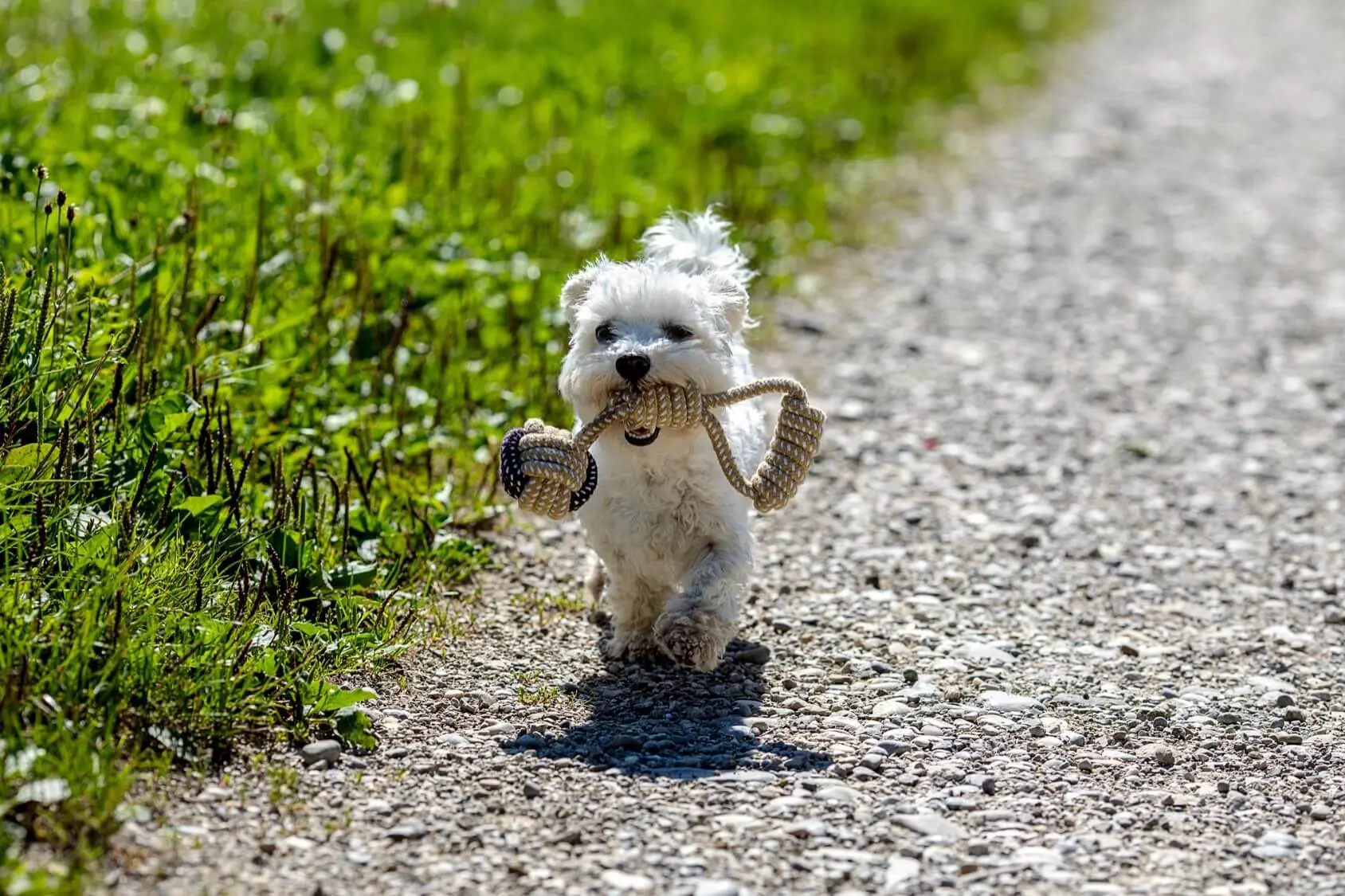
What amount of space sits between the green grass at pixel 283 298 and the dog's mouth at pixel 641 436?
941 millimetres

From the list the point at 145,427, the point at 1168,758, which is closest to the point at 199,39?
the point at 145,427

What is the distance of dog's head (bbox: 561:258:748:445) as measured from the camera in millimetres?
5121

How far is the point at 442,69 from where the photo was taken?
36.6 feet

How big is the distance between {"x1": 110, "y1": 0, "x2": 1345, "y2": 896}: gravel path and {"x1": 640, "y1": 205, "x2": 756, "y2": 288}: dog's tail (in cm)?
118

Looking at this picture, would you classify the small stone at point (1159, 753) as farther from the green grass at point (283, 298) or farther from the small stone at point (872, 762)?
the green grass at point (283, 298)

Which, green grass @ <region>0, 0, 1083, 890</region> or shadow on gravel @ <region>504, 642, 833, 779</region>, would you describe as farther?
shadow on gravel @ <region>504, 642, 833, 779</region>

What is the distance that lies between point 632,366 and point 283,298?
2.66 meters

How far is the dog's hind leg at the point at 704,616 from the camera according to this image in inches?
212

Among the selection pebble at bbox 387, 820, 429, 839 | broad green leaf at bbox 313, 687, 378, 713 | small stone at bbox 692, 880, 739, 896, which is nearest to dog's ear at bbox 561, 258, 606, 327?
broad green leaf at bbox 313, 687, 378, 713

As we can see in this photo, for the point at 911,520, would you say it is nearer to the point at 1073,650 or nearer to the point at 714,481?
the point at 1073,650

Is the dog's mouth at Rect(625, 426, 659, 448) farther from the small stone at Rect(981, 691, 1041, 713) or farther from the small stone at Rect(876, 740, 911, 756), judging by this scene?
the small stone at Rect(981, 691, 1041, 713)

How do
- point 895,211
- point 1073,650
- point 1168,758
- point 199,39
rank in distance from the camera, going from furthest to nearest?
1. point 895,211
2. point 199,39
3. point 1073,650
4. point 1168,758

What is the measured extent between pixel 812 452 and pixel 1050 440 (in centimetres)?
310

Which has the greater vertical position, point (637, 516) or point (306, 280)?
point (306, 280)
